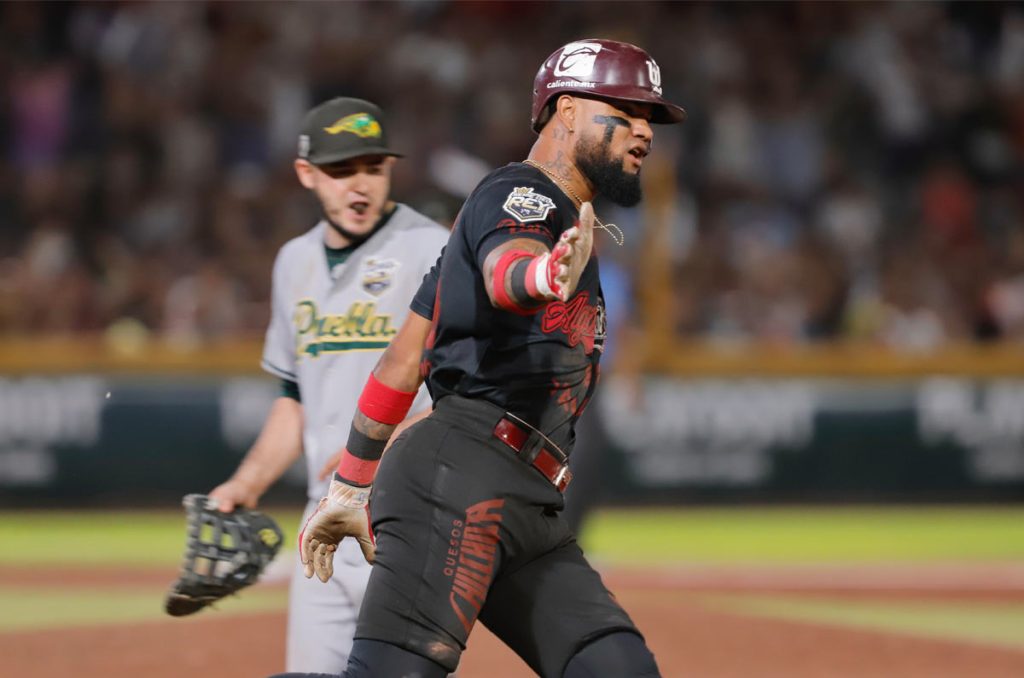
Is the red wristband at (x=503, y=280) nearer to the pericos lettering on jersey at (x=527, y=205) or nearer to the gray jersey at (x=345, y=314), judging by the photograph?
the pericos lettering on jersey at (x=527, y=205)

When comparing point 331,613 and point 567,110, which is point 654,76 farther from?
point 331,613

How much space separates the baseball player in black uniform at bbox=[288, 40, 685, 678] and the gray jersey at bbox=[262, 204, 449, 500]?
89cm

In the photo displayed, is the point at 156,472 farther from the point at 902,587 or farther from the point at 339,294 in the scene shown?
the point at 339,294

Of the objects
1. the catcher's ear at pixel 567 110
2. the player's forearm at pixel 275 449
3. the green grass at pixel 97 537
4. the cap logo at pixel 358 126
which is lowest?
the green grass at pixel 97 537

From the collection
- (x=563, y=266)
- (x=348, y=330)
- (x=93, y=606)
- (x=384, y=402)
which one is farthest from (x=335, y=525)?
(x=93, y=606)

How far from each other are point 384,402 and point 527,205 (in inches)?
31.7

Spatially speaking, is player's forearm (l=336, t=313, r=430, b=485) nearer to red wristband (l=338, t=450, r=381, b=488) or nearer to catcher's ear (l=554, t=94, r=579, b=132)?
red wristband (l=338, t=450, r=381, b=488)

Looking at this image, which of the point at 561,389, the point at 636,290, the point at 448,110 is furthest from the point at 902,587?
the point at 448,110

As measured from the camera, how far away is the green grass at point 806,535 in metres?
12.4

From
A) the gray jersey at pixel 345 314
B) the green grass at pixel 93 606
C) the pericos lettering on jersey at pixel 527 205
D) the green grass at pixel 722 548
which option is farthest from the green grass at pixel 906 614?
the pericos lettering on jersey at pixel 527 205

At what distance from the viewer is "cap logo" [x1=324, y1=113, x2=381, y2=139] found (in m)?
5.45

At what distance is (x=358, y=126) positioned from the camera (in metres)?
5.47

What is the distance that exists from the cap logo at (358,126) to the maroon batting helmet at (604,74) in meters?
1.16

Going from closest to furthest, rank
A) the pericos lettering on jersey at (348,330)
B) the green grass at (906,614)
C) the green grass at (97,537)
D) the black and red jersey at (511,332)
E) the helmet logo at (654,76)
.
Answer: the black and red jersey at (511,332) → the helmet logo at (654,76) → the pericos lettering on jersey at (348,330) → the green grass at (906,614) → the green grass at (97,537)
